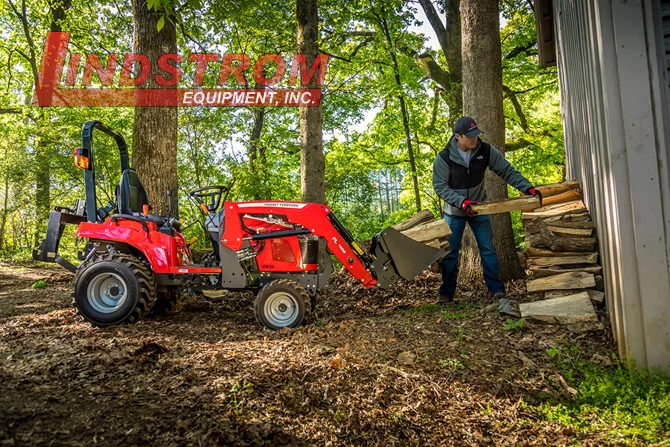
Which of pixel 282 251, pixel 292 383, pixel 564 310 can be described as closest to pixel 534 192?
pixel 564 310

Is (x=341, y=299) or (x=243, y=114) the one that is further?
(x=243, y=114)

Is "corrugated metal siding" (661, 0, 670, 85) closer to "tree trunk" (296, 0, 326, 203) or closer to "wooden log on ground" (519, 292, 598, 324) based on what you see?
"wooden log on ground" (519, 292, 598, 324)

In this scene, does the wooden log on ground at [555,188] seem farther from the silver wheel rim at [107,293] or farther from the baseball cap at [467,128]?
the silver wheel rim at [107,293]

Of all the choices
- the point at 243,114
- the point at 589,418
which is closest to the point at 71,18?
the point at 243,114

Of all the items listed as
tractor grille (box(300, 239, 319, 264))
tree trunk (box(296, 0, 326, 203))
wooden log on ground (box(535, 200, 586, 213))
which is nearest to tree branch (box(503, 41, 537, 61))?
tree trunk (box(296, 0, 326, 203))

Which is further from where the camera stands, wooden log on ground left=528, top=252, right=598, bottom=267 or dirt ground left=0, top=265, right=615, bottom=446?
wooden log on ground left=528, top=252, right=598, bottom=267

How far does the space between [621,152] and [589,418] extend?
1.81m

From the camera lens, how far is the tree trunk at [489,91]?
6.21 metres

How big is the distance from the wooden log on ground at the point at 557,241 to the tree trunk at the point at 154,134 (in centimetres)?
475

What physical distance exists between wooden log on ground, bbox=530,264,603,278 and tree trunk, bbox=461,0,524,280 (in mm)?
1606

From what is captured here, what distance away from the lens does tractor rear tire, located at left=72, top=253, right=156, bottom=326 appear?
4.96m

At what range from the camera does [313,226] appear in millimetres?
5039

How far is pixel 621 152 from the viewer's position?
343 centimetres

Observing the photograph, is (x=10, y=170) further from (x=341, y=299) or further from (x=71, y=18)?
(x=341, y=299)
